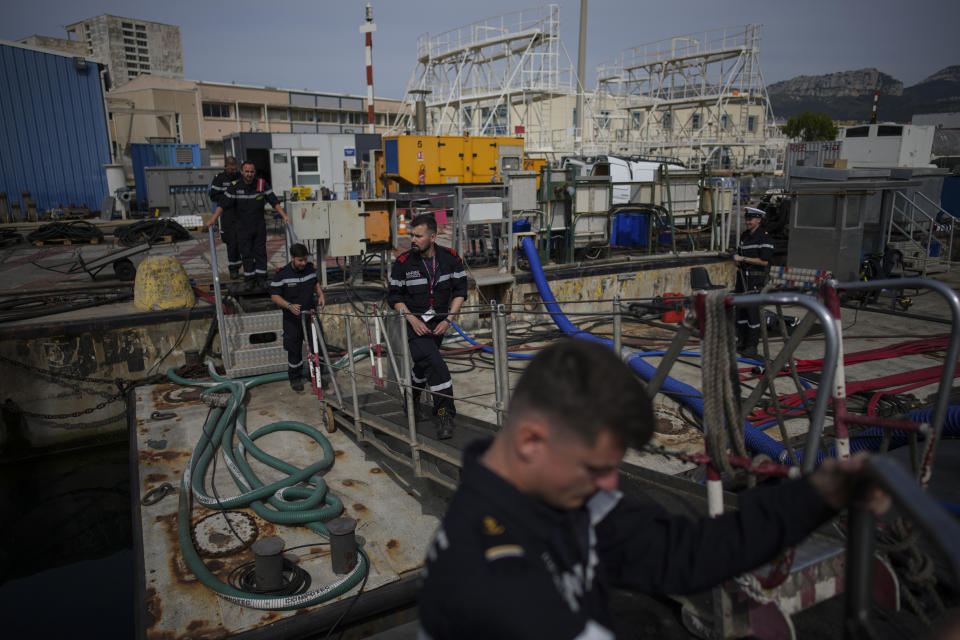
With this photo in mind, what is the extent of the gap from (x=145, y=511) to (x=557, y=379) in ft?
17.3

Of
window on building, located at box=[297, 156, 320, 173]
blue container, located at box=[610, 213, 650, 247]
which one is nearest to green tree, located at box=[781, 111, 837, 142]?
window on building, located at box=[297, 156, 320, 173]

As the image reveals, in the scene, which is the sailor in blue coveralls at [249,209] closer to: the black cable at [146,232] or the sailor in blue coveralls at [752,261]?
the black cable at [146,232]

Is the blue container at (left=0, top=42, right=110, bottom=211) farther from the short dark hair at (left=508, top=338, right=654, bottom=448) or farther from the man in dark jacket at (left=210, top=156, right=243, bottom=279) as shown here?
the short dark hair at (left=508, top=338, right=654, bottom=448)

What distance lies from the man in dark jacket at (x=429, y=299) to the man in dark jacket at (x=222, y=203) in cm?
487

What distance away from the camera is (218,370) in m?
8.51

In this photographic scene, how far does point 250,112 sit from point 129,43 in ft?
114

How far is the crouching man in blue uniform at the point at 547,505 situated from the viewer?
37.3 inches

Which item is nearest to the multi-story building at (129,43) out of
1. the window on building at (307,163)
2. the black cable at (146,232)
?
the window on building at (307,163)

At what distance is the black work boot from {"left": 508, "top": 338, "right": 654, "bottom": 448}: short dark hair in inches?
162

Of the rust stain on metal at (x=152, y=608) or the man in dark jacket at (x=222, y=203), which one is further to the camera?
the man in dark jacket at (x=222, y=203)

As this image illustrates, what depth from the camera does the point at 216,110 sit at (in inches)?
1746

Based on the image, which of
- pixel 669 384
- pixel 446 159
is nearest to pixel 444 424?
pixel 669 384

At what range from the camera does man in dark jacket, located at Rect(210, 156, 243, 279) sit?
29.6 feet

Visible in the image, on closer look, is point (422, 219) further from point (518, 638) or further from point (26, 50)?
point (26, 50)
